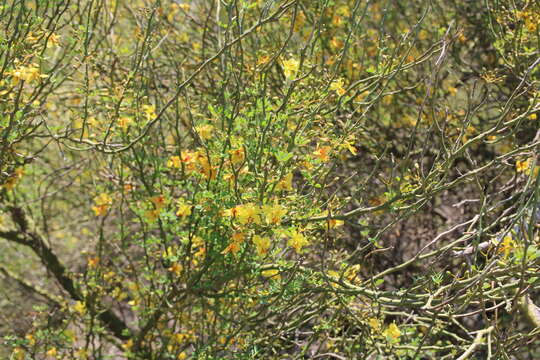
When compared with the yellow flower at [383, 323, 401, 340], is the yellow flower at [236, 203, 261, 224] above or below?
above

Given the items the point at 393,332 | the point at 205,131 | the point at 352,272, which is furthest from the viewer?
the point at 352,272

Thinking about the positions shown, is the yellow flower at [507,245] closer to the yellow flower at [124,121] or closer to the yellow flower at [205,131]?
the yellow flower at [205,131]

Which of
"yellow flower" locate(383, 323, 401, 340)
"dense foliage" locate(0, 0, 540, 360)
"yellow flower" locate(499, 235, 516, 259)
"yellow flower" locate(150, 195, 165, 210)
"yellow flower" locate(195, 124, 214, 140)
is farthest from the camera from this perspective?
"yellow flower" locate(150, 195, 165, 210)

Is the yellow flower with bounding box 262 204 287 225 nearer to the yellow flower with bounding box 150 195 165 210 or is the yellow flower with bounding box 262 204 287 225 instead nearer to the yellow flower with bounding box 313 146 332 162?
the yellow flower with bounding box 313 146 332 162

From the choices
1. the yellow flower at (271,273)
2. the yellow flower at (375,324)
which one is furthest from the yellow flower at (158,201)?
the yellow flower at (375,324)

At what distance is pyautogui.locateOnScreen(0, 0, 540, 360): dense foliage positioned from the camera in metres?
2.31

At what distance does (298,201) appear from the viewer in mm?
2410

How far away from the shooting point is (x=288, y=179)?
238cm

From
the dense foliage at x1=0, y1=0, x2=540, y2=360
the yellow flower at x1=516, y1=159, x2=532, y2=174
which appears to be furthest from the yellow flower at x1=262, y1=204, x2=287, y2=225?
the yellow flower at x1=516, y1=159, x2=532, y2=174

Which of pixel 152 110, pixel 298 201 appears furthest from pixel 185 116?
pixel 298 201

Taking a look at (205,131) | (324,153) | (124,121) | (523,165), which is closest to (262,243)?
(324,153)

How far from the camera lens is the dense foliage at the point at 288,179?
2.31m

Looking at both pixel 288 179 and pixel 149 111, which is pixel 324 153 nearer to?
pixel 288 179

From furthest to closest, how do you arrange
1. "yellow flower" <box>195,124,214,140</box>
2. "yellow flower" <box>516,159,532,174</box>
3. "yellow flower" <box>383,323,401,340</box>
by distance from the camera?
"yellow flower" <box>516,159,532,174</box> < "yellow flower" <box>383,323,401,340</box> < "yellow flower" <box>195,124,214,140</box>
